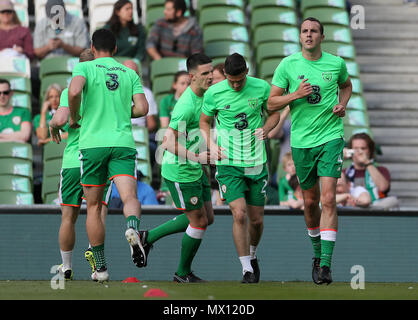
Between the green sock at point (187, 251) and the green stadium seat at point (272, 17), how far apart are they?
568cm

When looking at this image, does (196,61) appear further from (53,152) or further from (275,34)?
(275,34)

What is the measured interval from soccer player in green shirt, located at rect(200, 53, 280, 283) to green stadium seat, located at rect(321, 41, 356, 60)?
15.8ft

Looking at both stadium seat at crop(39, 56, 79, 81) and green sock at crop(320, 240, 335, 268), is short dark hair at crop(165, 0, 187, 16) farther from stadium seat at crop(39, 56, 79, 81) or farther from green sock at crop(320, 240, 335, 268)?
green sock at crop(320, 240, 335, 268)

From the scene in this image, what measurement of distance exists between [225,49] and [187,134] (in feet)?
14.8

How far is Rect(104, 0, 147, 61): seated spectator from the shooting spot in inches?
521

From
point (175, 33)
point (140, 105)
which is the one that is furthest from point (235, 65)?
point (175, 33)

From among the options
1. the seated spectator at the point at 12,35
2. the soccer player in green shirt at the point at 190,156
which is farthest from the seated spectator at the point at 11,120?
the soccer player in green shirt at the point at 190,156

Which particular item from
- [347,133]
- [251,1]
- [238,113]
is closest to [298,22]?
[251,1]

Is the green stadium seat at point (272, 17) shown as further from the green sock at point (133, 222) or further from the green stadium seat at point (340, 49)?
the green sock at point (133, 222)

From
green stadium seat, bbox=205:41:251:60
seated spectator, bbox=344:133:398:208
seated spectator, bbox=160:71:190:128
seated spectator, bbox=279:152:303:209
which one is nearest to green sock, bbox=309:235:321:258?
seated spectator, bbox=279:152:303:209

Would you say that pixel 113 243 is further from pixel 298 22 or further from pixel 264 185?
pixel 298 22

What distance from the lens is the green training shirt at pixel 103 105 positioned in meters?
8.17

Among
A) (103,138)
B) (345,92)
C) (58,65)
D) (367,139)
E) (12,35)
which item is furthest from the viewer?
(12,35)

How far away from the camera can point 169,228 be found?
9859mm
